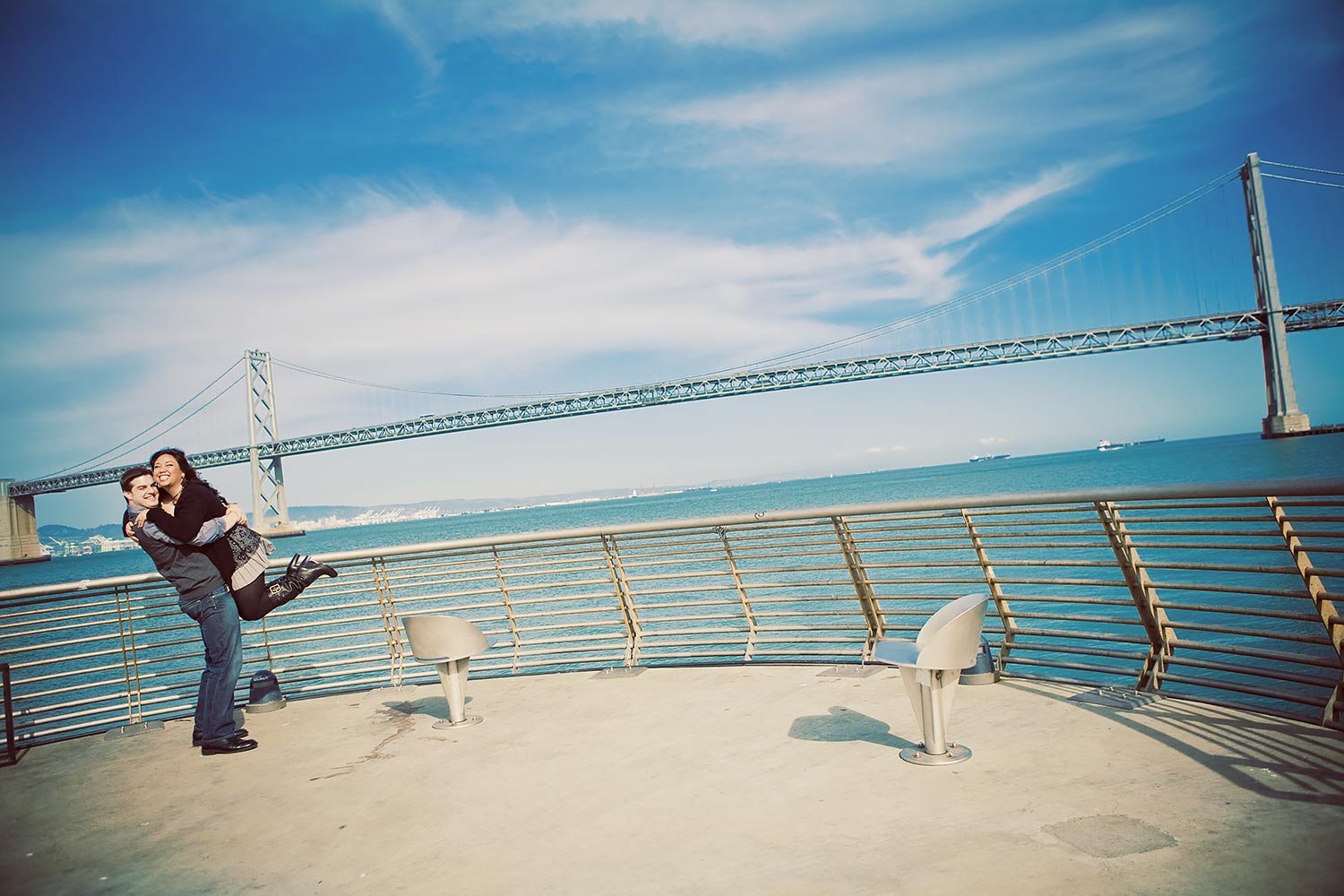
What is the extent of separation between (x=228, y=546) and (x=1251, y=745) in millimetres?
4744

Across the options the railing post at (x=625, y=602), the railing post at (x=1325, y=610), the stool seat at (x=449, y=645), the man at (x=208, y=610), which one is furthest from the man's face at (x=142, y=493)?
the railing post at (x=1325, y=610)

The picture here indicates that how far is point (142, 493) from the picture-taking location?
173 inches

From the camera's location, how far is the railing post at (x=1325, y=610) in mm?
3160

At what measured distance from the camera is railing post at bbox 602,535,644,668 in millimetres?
5562

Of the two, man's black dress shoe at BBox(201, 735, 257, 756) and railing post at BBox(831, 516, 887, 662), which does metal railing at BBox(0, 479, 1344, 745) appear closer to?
railing post at BBox(831, 516, 887, 662)

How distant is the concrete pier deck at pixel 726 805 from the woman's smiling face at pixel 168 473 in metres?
1.47

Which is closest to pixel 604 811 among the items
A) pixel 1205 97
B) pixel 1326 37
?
pixel 1326 37

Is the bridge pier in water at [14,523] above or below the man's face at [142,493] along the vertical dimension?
above

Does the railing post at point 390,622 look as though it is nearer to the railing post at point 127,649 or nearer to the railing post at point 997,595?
the railing post at point 127,649

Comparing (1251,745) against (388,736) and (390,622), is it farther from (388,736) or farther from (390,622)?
(390,622)

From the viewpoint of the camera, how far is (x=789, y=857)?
102 inches

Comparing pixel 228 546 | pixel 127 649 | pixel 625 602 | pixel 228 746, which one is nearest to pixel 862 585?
pixel 625 602

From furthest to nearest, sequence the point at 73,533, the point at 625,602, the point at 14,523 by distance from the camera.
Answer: the point at 73,533 < the point at 14,523 < the point at 625,602

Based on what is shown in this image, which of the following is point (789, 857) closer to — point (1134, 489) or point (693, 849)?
point (693, 849)
